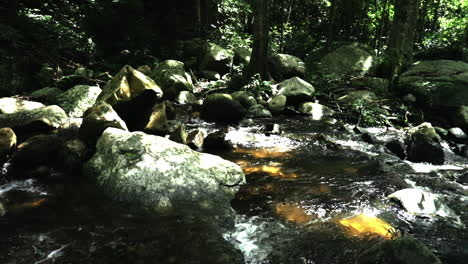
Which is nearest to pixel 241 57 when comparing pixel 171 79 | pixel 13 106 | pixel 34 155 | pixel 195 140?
pixel 171 79

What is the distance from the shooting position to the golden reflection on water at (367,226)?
3.74 meters

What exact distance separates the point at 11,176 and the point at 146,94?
9.22 ft

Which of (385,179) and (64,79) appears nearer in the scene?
(385,179)

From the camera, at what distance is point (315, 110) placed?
10.7 meters

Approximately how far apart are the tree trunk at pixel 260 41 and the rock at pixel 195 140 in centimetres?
653

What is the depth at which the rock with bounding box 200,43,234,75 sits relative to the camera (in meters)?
15.2

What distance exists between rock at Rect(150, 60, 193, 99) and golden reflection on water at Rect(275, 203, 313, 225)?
7787mm

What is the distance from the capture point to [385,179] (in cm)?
539

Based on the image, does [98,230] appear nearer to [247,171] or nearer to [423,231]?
[247,171]

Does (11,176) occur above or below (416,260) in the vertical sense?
below

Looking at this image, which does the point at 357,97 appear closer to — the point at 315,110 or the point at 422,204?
the point at 315,110

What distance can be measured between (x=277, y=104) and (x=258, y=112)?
0.84m

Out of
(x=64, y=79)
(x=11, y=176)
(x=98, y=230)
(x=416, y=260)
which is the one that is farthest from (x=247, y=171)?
(x=64, y=79)

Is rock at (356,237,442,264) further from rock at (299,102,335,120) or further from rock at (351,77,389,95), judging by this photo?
rock at (351,77,389,95)
